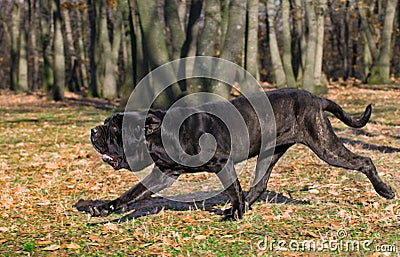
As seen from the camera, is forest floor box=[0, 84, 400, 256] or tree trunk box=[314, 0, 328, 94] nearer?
forest floor box=[0, 84, 400, 256]

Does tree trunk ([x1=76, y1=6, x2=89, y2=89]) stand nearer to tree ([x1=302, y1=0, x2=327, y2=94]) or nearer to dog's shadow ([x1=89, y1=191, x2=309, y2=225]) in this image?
tree ([x1=302, y1=0, x2=327, y2=94])

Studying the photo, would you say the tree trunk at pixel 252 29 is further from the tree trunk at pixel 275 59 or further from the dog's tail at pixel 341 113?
the dog's tail at pixel 341 113

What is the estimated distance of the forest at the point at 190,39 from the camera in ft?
51.7

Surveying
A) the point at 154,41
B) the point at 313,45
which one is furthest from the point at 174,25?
the point at 313,45

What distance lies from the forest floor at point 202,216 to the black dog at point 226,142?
0.31m

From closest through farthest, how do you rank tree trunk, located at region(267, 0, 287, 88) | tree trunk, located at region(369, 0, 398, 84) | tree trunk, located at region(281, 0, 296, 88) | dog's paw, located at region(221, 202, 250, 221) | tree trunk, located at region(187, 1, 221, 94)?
dog's paw, located at region(221, 202, 250, 221) → tree trunk, located at region(187, 1, 221, 94) → tree trunk, located at region(281, 0, 296, 88) → tree trunk, located at region(267, 0, 287, 88) → tree trunk, located at region(369, 0, 398, 84)

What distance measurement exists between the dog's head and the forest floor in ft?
2.37

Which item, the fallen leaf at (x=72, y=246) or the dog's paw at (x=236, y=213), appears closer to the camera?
the fallen leaf at (x=72, y=246)

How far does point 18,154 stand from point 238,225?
6.91 meters

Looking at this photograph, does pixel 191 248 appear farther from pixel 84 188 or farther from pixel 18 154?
pixel 18 154

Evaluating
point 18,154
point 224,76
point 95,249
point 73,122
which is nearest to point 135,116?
point 95,249

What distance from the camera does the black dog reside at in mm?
5734

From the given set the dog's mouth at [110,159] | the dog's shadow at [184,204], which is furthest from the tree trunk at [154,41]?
the dog's mouth at [110,159]

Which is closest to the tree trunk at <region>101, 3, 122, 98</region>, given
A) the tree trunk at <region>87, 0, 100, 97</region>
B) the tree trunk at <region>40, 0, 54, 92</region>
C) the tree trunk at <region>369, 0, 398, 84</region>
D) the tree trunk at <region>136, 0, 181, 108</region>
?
the tree trunk at <region>87, 0, 100, 97</region>
